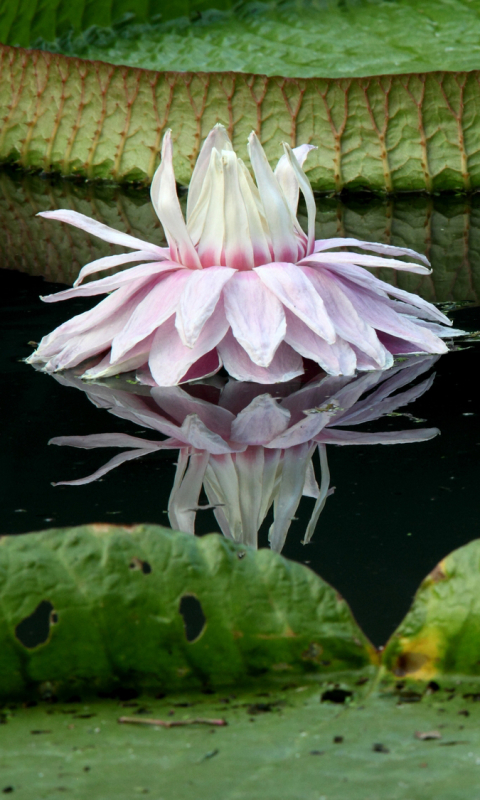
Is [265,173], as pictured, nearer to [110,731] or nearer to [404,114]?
[110,731]

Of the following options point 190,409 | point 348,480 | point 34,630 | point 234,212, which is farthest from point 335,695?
point 234,212

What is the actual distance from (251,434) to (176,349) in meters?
0.19

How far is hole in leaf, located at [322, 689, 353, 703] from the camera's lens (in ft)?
1.61

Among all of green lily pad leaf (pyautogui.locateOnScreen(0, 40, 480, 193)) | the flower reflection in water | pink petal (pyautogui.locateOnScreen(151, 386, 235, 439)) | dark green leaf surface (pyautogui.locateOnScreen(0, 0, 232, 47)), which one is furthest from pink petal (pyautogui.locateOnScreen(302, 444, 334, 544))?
dark green leaf surface (pyautogui.locateOnScreen(0, 0, 232, 47))

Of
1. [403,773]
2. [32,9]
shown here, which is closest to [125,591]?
[403,773]

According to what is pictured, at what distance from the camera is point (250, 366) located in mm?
1056

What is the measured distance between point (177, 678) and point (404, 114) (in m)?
1.80

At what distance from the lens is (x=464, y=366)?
1.13 metres

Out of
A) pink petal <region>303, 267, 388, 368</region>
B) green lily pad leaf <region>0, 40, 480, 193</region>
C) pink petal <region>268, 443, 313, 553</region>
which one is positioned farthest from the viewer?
green lily pad leaf <region>0, 40, 480, 193</region>

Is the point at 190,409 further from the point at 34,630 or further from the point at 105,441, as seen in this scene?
the point at 34,630

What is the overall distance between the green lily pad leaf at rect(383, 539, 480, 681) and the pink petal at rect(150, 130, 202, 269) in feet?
1.95

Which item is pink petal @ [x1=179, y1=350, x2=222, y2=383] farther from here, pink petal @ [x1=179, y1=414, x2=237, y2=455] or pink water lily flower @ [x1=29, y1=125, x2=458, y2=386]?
pink petal @ [x1=179, y1=414, x2=237, y2=455]

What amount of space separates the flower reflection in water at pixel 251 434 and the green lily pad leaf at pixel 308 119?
1.09m

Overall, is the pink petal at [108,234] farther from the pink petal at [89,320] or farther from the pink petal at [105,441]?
the pink petal at [105,441]
